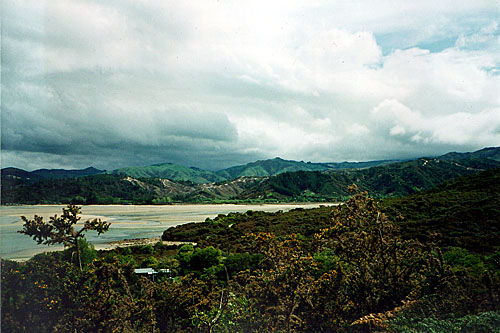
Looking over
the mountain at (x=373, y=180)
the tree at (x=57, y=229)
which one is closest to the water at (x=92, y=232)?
the tree at (x=57, y=229)

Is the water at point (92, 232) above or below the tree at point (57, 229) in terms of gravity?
below

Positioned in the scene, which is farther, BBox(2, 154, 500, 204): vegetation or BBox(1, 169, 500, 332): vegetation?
BBox(2, 154, 500, 204): vegetation

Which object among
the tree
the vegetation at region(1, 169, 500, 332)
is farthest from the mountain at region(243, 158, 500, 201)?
the tree

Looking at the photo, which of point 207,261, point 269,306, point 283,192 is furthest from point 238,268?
point 283,192

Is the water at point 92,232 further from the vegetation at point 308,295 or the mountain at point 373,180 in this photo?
the mountain at point 373,180

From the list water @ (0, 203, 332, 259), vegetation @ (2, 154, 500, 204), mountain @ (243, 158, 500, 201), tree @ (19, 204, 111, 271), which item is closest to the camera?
water @ (0, 203, 332, 259)

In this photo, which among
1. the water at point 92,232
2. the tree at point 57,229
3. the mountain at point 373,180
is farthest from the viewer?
the mountain at point 373,180

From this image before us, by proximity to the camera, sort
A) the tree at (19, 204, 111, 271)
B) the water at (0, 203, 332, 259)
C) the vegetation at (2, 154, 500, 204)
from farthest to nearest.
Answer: the vegetation at (2, 154, 500, 204), the tree at (19, 204, 111, 271), the water at (0, 203, 332, 259)

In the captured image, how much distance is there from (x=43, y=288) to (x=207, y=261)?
8092mm

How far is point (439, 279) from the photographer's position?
171 inches

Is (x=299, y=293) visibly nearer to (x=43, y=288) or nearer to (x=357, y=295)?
(x=357, y=295)

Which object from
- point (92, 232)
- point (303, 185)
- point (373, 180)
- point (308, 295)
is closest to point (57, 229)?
point (308, 295)

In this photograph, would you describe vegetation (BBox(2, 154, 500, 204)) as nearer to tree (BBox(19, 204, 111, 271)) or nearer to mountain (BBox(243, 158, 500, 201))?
mountain (BBox(243, 158, 500, 201))

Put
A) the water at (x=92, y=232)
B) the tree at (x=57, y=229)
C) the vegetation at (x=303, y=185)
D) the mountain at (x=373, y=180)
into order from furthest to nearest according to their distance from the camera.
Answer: the mountain at (x=373, y=180), the vegetation at (x=303, y=185), the tree at (x=57, y=229), the water at (x=92, y=232)
